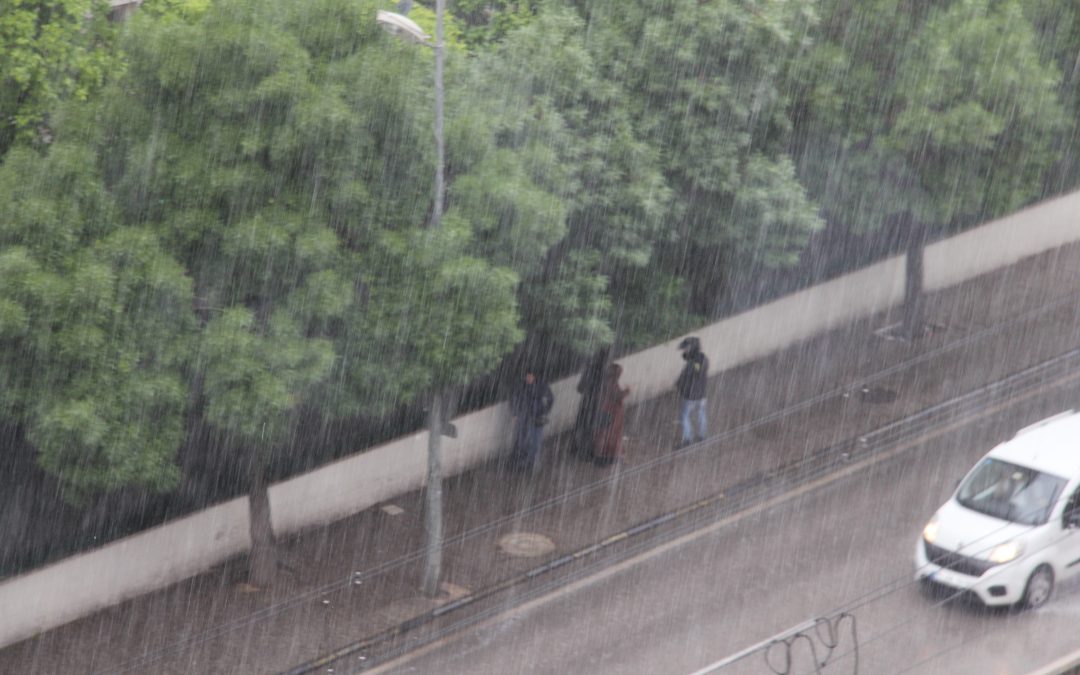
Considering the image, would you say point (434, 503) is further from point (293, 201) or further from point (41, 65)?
point (41, 65)

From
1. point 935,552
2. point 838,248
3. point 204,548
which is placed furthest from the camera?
point 838,248

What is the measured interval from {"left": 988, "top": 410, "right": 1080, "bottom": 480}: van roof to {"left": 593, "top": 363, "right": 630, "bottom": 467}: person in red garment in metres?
5.41

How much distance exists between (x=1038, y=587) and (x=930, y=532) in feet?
4.33

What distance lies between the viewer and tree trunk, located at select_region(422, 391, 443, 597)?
18281mm

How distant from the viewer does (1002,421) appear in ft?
71.5

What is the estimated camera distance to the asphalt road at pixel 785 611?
16500 millimetres

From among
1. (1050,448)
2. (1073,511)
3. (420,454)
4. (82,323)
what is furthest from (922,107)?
(82,323)

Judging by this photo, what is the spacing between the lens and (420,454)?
21.0 metres

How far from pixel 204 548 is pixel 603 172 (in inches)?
276

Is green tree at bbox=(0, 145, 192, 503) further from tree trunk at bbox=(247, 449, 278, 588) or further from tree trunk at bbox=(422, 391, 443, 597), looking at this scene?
tree trunk at bbox=(422, 391, 443, 597)

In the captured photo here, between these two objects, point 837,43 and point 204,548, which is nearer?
point 204,548


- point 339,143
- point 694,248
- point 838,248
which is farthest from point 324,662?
point 838,248

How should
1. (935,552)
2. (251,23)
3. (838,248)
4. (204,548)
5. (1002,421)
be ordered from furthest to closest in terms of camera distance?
(838,248) → (1002,421) → (204,548) → (935,552) → (251,23)

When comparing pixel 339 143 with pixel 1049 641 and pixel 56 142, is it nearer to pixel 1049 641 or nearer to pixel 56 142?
pixel 56 142
